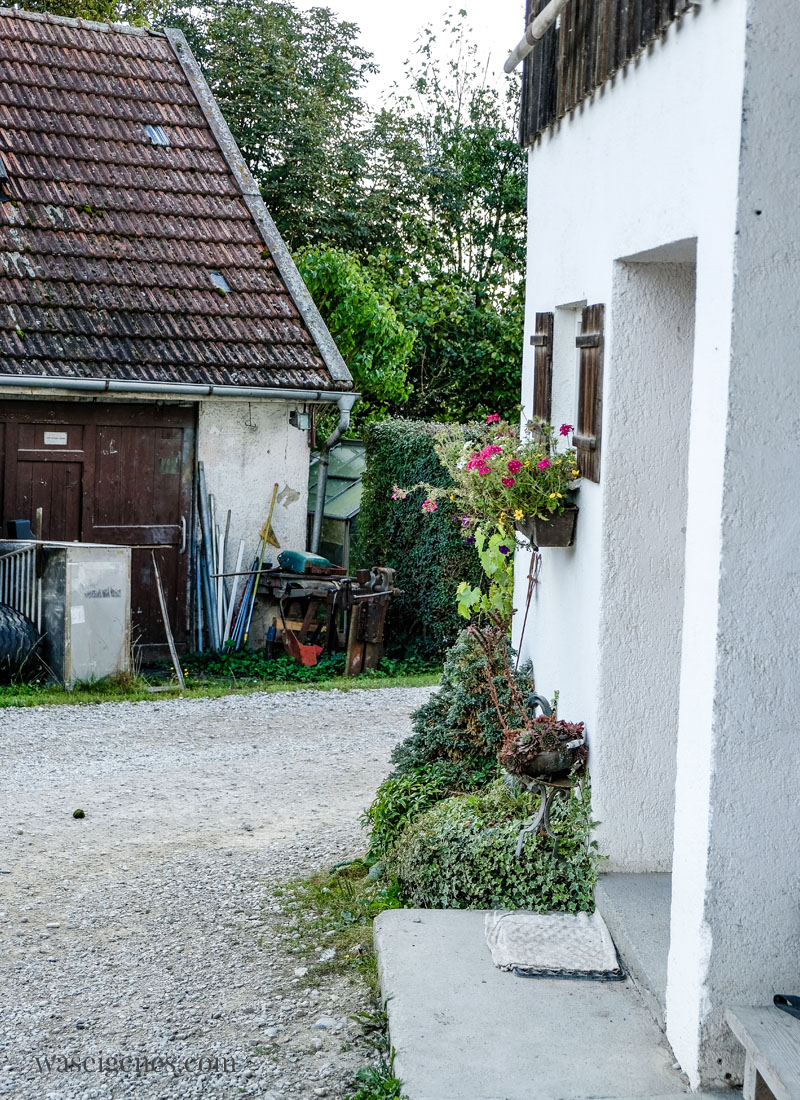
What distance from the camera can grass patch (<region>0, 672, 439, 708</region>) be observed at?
32.4ft

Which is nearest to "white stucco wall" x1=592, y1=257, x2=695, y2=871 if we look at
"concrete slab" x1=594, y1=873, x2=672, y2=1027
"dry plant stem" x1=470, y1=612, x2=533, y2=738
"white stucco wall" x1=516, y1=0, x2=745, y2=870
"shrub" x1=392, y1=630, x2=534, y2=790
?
"white stucco wall" x1=516, y1=0, x2=745, y2=870

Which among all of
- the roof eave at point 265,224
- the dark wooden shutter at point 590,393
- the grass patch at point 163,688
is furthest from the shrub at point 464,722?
the roof eave at point 265,224

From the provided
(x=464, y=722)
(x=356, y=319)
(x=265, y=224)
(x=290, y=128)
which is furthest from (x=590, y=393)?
(x=290, y=128)

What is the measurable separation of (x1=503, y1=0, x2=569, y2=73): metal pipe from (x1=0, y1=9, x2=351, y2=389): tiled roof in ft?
19.5

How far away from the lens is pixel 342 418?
1259 cm

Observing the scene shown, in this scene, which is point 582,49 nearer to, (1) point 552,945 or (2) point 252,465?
(1) point 552,945

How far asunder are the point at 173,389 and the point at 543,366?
590 centimetres

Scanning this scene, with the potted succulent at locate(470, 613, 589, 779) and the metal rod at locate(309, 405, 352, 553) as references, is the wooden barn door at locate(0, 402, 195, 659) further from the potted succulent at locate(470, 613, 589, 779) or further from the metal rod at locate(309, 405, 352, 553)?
the potted succulent at locate(470, 613, 589, 779)

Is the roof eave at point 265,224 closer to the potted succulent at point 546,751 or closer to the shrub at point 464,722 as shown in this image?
the shrub at point 464,722

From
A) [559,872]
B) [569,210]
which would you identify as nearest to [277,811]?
[559,872]

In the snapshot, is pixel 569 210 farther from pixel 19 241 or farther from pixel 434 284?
pixel 434 284

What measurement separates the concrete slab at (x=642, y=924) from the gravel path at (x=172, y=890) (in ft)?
3.22

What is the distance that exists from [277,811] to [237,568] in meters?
5.59

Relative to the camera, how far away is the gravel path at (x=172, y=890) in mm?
4105
